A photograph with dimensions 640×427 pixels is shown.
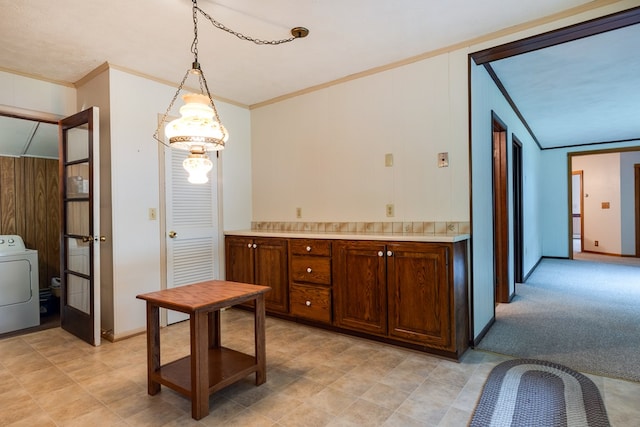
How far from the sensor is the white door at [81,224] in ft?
9.96

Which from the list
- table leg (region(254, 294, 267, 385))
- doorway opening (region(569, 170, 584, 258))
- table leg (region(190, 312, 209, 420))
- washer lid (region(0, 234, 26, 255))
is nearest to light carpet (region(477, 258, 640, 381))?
table leg (region(254, 294, 267, 385))

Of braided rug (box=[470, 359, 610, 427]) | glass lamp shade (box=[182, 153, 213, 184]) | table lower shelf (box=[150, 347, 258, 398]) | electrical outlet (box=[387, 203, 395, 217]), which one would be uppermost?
glass lamp shade (box=[182, 153, 213, 184])

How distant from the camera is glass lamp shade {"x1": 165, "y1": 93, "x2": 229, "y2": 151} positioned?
5.97ft

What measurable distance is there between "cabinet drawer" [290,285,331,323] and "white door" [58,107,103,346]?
5.60 ft

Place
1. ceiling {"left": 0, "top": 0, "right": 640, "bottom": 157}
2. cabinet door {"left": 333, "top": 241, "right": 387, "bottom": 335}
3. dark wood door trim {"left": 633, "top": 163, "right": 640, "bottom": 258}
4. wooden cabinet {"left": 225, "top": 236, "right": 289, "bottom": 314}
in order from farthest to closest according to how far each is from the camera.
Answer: dark wood door trim {"left": 633, "top": 163, "right": 640, "bottom": 258}
wooden cabinet {"left": 225, "top": 236, "right": 289, "bottom": 314}
cabinet door {"left": 333, "top": 241, "right": 387, "bottom": 335}
ceiling {"left": 0, "top": 0, "right": 640, "bottom": 157}

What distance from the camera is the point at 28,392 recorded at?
2197 millimetres

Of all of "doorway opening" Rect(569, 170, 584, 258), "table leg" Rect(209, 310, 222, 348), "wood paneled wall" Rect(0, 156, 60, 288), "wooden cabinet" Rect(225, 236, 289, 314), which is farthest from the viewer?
"doorway opening" Rect(569, 170, 584, 258)

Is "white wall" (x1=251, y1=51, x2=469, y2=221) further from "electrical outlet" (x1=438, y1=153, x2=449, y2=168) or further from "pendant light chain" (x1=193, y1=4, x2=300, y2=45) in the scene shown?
"pendant light chain" (x1=193, y1=4, x2=300, y2=45)

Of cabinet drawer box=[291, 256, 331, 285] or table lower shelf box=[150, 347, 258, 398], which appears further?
cabinet drawer box=[291, 256, 331, 285]

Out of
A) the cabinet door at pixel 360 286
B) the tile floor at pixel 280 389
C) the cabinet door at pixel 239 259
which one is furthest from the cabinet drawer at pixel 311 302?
the cabinet door at pixel 239 259

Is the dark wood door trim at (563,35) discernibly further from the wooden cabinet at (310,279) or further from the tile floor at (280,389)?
the tile floor at (280,389)

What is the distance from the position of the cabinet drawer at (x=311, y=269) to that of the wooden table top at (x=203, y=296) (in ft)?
3.31

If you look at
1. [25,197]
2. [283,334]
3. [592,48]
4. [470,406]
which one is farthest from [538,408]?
[25,197]

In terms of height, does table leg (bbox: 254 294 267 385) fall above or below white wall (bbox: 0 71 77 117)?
below
